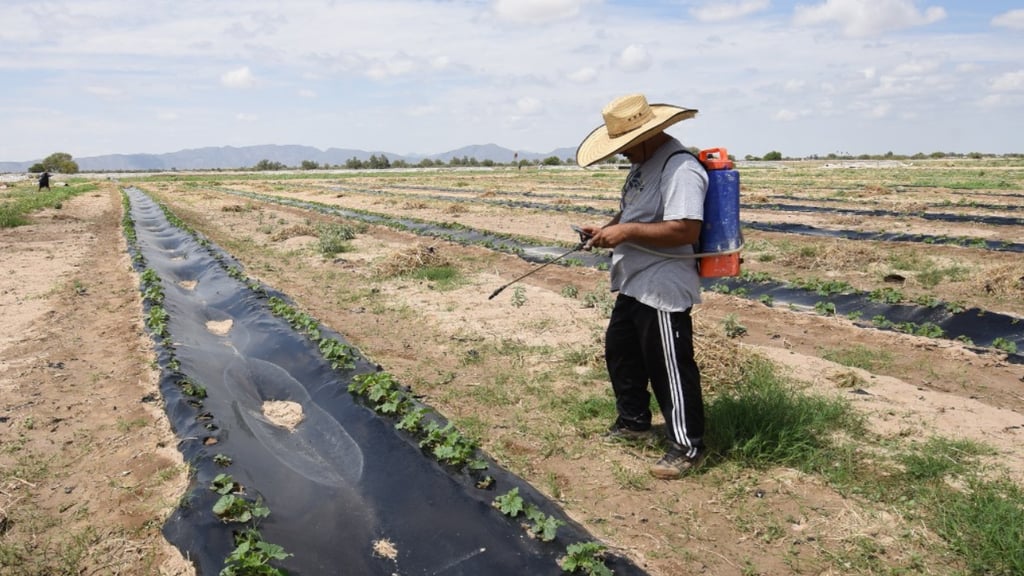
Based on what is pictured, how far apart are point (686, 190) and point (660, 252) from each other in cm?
40

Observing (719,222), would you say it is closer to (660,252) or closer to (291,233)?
(660,252)

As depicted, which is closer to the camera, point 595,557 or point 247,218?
point 595,557

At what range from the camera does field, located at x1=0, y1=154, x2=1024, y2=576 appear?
3316 millimetres

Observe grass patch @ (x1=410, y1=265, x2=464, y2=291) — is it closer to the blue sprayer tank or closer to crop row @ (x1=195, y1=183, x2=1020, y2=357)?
crop row @ (x1=195, y1=183, x2=1020, y2=357)

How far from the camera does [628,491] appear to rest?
382cm

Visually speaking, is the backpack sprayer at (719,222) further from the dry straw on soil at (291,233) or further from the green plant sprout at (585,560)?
the dry straw on soil at (291,233)

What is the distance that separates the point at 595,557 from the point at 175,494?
244 cm

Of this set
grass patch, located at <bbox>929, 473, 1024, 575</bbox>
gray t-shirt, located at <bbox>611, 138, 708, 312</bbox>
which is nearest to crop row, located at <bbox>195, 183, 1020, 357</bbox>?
grass patch, located at <bbox>929, 473, 1024, 575</bbox>

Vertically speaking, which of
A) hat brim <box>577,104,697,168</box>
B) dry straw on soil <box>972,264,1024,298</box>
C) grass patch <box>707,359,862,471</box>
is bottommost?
grass patch <box>707,359,862,471</box>

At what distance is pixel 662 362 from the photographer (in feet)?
12.3

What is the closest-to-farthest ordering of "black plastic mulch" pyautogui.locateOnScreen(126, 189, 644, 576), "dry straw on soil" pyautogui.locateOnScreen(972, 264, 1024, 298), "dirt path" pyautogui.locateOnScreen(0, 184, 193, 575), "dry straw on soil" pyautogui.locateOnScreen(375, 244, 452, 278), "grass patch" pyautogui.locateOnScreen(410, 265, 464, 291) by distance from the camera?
"black plastic mulch" pyautogui.locateOnScreen(126, 189, 644, 576) → "dirt path" pyautogui.locateOnScreen(0, 184, 193, 575) → "dry straw on soil" pyautogui.locateOnScreen(972, 264, 1024, 298) → "grass patch" pyautogui.locateOnScreen(410, 265, 464, 291) → "dry straw on soil" pyautogui.locateOnScreen(375, 244, 452, 278)

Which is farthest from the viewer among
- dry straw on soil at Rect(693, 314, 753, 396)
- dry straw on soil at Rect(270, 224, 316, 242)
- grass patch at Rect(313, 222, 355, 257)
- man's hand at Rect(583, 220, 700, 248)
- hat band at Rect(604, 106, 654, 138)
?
dry straw on soil at Rect(270, 224, 316, 242)

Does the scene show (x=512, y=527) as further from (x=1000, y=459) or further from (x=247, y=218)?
(x=247, y=218)

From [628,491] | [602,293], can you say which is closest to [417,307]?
[602,293]
